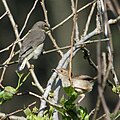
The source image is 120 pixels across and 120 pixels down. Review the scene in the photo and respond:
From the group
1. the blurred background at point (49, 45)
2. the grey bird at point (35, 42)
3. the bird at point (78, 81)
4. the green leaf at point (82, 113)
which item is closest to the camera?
the green leaf at point (82, 113)

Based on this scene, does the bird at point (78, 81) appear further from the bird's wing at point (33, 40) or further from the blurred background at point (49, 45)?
the blurred background at point (49, 45)

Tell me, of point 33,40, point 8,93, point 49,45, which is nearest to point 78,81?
point 8,93

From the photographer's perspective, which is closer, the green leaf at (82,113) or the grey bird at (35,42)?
the green leaf at (82,113)

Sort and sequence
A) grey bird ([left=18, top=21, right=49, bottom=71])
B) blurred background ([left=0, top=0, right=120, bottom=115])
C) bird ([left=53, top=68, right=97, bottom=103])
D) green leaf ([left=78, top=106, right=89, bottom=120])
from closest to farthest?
green leaf ([left=78, top=106, right=89, bottom=120]), bird ([left=53, top=68, right=97, bottom=103]), grey bird ([left=18, top=21, right=49, bottom=71]), blurred background ([left=0, top=0, right=120, bottom=115])

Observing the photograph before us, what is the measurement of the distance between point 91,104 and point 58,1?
66.8 inches

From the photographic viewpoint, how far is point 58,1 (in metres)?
8.99

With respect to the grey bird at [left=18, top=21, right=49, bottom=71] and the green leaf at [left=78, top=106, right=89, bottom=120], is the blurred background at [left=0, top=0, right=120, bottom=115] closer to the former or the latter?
the grey bird at [left=18, top=21, right=49, bottom=71]

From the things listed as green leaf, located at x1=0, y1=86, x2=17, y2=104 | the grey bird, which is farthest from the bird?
the grey bird

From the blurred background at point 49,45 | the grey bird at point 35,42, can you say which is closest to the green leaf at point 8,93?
the grey bird at point 35,42

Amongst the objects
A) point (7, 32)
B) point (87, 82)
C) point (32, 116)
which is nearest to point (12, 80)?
point (7, 32)

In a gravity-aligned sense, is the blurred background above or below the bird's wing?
below

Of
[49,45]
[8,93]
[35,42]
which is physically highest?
[8,93]

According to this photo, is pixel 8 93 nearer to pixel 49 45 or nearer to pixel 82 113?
pixel 82 113

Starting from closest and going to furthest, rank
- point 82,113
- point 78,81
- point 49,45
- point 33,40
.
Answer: point 82,113 → point 78,81 → point 33,40 → point 49,45
